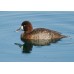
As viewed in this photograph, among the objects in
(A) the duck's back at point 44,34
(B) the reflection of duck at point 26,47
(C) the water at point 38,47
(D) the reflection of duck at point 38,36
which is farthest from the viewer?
(A) the duck's back at point 44,34

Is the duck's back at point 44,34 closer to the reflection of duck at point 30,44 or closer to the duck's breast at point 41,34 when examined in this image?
the duck's breast at point 41,34

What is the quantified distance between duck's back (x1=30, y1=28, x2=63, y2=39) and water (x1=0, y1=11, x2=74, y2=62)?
0.20 metres

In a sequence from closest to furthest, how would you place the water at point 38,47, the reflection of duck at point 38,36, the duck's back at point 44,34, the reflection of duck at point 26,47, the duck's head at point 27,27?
the water at point 38,47 < the reflection of duck at point 26,47 < the reflection of duck at point 38,36 < the duck's back at point 44,34 < the duck's head at point 27,27

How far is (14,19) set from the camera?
9773mm

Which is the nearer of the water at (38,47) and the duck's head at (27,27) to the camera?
the water at (38,47)

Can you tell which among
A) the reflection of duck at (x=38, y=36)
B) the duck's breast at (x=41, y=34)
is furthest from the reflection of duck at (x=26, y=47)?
the duck's breast at (x=41, y=34)

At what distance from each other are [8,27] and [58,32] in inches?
42.9

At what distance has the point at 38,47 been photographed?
8125 millimetres

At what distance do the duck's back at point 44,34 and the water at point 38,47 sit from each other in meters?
0.20

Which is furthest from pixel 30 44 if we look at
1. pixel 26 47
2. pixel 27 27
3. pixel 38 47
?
pixel 27 27

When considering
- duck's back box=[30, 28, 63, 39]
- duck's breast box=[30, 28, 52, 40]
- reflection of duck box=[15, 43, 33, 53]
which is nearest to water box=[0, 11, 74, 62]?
reflection of duck box=[15, 43, 33, 53]

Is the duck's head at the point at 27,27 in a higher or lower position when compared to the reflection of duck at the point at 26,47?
higher

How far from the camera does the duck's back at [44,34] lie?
8718 millimetres
